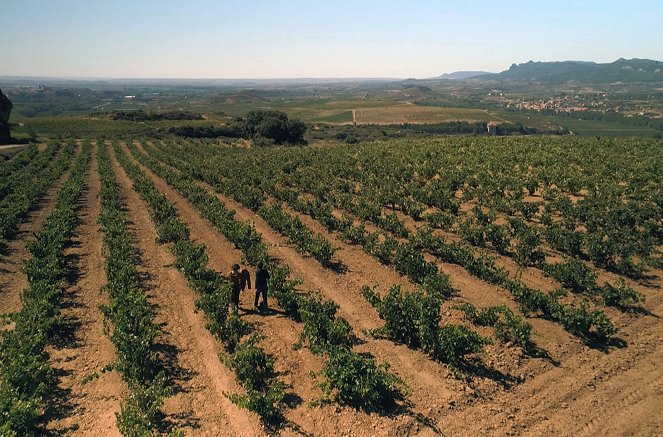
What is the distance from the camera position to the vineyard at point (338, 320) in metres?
10.5

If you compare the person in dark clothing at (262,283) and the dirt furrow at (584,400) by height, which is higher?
the person in dark clothing at (262,283)

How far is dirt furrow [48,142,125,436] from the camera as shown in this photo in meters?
10.4

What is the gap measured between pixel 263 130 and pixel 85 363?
7222 cm

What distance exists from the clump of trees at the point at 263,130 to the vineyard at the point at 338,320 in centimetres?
5223

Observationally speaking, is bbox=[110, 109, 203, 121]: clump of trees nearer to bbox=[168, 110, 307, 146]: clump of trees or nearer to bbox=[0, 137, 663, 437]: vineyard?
bbox=[168, 110, 307, 146]: clump of trees

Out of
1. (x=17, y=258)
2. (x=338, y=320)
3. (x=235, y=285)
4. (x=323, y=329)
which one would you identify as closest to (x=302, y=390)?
(x=323, y=329)

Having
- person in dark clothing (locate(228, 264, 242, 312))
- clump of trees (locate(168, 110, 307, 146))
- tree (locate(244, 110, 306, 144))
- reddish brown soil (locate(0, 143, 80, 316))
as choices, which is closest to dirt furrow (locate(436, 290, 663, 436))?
person in dark clothing (locate(228, 264, 242, 312))

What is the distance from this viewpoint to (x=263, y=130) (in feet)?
267

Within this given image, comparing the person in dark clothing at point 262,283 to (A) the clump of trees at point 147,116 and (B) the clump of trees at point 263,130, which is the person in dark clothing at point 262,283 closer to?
(B) the clump of trees at point 263,130

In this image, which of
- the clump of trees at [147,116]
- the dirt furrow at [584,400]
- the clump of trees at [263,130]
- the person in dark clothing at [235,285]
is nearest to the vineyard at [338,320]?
the dirt furrow at [584,400]

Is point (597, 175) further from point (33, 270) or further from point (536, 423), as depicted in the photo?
point (33, 270)

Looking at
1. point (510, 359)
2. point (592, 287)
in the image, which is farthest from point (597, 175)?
point (510, 359)

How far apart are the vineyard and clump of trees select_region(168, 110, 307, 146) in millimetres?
52232

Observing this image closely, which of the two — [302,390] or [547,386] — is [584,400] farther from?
[302,390]
